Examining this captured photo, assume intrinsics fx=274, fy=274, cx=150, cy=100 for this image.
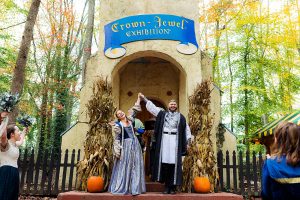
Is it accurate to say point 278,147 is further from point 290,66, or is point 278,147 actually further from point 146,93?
point 290,66

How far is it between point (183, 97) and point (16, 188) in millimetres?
6630

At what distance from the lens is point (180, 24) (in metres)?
8.95

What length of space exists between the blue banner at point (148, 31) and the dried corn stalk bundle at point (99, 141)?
237cm

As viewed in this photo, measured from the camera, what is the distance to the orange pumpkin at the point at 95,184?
20.0ft

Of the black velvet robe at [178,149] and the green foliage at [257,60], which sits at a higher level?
the green foliage at [257,60]

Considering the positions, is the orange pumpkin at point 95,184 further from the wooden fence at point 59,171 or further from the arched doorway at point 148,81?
the arched doorway at point 148,81

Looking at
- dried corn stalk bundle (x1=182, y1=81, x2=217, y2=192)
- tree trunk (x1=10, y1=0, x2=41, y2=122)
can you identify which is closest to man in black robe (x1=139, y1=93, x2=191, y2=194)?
dried corn stalk bundle (x1=182, y1=81, x2=217, y2=192)

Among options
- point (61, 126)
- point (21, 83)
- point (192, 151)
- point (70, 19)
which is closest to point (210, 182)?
point (192, 151)

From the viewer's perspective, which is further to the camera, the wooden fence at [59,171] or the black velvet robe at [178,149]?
the wooden fence at [59,171]

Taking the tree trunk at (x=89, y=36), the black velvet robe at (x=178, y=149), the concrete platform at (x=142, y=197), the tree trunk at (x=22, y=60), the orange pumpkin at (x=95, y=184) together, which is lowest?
the concrete platform at (x=142, y=197)

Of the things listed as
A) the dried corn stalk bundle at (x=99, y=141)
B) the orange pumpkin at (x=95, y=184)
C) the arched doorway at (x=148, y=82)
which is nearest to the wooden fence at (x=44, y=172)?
the dried corn stalk bundle at (x=99, y=141)

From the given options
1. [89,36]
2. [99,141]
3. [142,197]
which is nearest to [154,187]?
[142,197]

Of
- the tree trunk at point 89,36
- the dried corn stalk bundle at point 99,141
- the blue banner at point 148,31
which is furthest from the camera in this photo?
the tree trunk at point 89,36

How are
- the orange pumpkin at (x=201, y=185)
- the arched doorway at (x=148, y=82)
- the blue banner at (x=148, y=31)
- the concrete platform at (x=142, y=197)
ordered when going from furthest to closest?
the arched doorway at (x=148, y=82) < the blue banner at (x=148, y=31) < the orange pumpkin at (x=201, y=185) < the concrete platform at (x=142, y=197)
